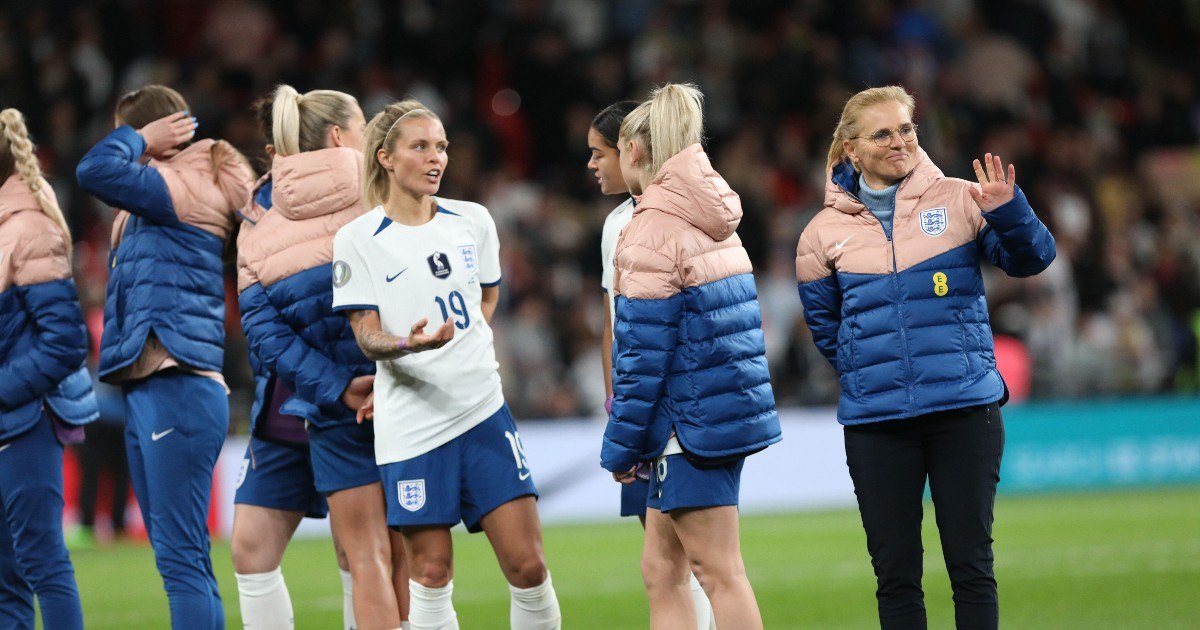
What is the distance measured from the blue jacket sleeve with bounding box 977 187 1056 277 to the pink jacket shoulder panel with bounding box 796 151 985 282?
8cm

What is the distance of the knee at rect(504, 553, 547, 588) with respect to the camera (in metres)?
5.46

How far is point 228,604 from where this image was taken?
9.35m

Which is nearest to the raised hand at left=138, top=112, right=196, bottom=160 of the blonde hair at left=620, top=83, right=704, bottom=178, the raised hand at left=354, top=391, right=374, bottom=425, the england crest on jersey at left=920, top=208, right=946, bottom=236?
the raised hand at left=354, top=391, right=374, bottom=425

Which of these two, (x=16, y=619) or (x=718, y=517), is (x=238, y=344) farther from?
(x=718, y=517)

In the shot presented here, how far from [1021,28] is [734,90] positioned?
4273mm

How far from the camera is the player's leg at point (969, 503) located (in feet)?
16.8

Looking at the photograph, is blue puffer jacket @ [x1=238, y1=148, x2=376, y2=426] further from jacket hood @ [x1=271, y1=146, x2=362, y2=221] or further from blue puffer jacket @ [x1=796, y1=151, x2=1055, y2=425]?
blue puffer jacket @ [x1=796, y1=151, x2=1055, y2=425]

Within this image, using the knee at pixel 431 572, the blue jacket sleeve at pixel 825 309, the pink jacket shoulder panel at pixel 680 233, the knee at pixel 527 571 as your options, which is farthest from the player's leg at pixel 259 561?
the blue jacket sleeve at pixel 825 309

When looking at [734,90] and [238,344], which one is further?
[734,90]

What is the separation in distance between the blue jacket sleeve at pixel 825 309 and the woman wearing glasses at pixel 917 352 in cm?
7

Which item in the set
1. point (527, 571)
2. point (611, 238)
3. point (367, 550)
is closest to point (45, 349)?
point (367, 550)

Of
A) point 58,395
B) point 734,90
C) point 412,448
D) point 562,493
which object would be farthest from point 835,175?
point 734,90

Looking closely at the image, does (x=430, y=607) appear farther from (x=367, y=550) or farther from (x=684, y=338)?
(x=684, y=338)

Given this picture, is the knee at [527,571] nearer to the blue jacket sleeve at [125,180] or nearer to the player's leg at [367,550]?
the player's leg at [367,550]
